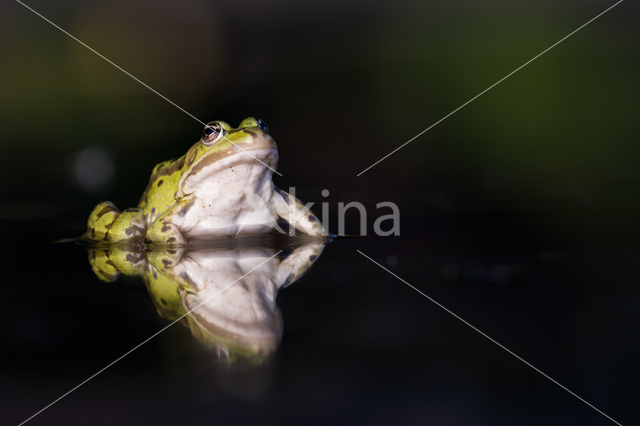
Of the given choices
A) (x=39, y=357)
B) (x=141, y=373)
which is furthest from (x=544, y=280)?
(x=39, y=357)

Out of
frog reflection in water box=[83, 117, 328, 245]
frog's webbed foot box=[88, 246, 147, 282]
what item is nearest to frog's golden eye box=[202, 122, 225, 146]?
frog reflection in water box=[83, 117, 328, 245]

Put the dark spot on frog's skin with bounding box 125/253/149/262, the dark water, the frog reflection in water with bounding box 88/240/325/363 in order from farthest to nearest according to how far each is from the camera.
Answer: the dark spot on frog's skin with bounding box 125/253/149/262, the frog reflection in water with bounding box 88/240/325/363, the dark water

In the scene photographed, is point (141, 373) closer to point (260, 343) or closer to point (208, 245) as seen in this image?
point (260, 343)

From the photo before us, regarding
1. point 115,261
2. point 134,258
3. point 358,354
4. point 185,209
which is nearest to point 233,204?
point 185,209

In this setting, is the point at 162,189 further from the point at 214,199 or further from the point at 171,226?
the point at 214,199

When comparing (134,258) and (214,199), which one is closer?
(134,258)

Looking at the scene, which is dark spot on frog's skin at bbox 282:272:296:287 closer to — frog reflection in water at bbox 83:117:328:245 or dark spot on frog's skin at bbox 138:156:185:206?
frog reflection in water at bbox 83:117:328:245

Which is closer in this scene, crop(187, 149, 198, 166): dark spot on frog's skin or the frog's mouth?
the frog's mouth
